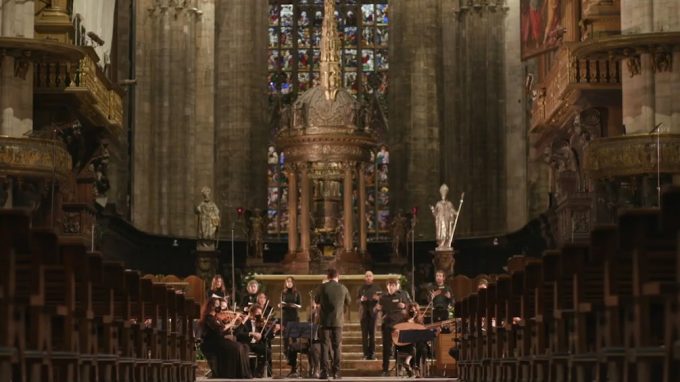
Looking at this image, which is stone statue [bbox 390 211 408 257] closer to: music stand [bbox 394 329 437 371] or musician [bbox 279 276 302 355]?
musician [bbox 279 276 302 355]

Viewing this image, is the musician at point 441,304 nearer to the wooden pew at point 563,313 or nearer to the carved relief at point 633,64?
the carved relief at point 633,64

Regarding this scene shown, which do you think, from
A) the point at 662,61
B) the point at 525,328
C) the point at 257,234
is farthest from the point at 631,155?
the point at 257,234

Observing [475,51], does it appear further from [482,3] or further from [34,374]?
[34,374]

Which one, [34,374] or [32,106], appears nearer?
[34,374]

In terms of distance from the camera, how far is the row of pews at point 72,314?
36.2 feet

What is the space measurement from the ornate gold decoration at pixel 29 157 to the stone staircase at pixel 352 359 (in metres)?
5.49

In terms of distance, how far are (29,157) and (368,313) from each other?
692 cm

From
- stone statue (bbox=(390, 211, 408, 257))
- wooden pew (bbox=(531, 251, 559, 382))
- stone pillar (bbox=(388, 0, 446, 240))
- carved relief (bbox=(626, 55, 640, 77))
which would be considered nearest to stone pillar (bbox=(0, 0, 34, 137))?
carved relief (bbox=(626, 55, 640, 77))

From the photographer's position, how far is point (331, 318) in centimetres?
2480

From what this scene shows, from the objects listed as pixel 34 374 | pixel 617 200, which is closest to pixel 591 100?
pixel 617 200

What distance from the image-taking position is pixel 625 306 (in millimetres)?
11922

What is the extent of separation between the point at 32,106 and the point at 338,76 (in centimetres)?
1107

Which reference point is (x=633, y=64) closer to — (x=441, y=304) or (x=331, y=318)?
(x=441, y=304)

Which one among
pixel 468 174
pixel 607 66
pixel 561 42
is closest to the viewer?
pixel 607 66
